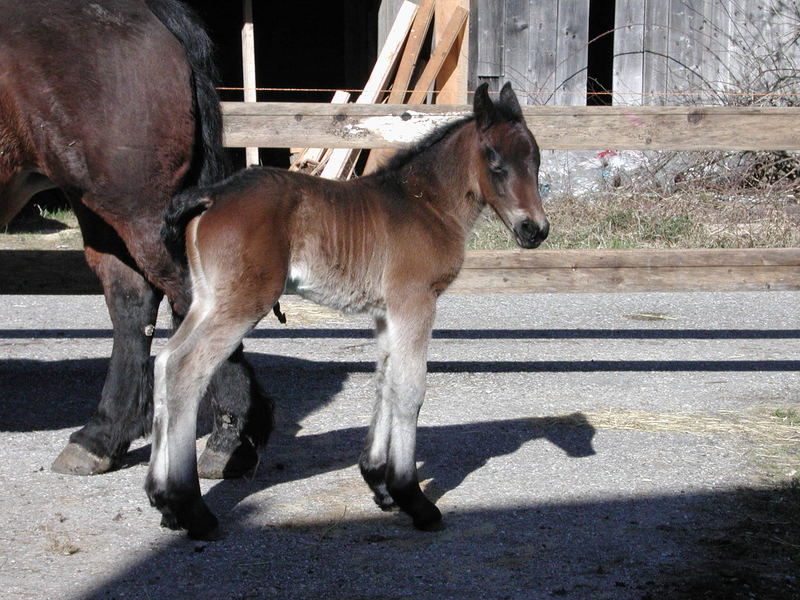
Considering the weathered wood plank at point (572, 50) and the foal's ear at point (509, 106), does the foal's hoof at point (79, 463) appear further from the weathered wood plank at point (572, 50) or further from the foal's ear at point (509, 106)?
the weathered wood plank at point (572, 50)

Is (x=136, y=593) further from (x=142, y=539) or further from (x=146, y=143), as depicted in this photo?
(x=146, y=143)

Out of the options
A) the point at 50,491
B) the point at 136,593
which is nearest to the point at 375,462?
the point at 136,593

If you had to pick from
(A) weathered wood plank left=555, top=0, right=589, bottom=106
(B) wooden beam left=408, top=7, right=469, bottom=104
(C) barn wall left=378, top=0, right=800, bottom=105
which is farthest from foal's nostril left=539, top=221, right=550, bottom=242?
(A) weathered wood plank left=555, top=0, right=589, bottom=106

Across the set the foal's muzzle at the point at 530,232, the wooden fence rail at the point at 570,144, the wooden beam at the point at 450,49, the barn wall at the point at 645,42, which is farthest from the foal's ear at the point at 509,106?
the barn wall at the point at 645,42

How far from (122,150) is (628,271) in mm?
3098

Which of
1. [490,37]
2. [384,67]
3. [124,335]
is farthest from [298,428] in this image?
[490,37]

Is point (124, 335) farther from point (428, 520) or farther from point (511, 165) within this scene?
point (511, 165)

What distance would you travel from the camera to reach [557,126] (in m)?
5.64

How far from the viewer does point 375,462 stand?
13.3 feet

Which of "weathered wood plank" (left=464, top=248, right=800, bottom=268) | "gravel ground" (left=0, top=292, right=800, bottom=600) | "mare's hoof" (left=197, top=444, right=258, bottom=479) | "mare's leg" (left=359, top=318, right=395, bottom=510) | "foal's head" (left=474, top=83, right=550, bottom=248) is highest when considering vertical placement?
"foal's head" (left=474, top=83, right=550, bottom=248)

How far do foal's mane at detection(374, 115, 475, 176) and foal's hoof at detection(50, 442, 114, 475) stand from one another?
1.86 meters

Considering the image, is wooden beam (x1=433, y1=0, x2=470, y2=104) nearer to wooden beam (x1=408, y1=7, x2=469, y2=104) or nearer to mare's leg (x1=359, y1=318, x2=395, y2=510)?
wooden beam (x1=408, y1=7, x2=469, y2=104)

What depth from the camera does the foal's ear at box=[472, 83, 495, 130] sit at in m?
3.86

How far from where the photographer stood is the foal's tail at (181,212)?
145 inches
